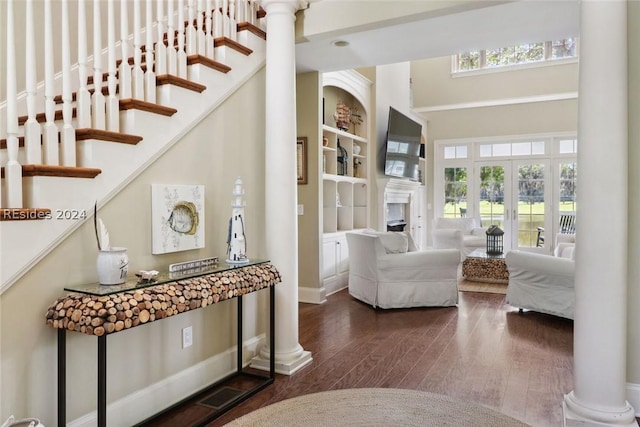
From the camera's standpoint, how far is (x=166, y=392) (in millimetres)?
2594

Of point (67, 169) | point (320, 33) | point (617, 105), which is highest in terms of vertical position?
point (320, 33)

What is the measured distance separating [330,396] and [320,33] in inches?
99.4

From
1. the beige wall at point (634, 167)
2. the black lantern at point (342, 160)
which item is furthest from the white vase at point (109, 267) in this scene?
the black lantern at point (342, 160)

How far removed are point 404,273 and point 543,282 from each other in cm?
133

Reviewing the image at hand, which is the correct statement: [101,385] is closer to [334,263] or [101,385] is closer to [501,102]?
[334,263]

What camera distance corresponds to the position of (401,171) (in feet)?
23.4

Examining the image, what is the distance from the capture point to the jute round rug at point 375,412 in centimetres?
243

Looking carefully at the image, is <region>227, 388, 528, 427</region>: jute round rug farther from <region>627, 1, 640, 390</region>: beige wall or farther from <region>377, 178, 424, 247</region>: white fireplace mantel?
<region>377, 178, 424, 247</region>: white fireplace mantel

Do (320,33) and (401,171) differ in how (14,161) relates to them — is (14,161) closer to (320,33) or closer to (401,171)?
(320,33)

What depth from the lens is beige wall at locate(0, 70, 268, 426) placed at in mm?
1918

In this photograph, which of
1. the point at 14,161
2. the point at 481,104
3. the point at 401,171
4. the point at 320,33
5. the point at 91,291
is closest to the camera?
the point at 14,161

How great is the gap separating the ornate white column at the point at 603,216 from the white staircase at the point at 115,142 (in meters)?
2.09

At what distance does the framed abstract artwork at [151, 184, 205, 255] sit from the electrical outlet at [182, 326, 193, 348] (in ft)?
1.60

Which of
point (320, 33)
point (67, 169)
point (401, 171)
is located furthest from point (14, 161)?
point (401, 171)
